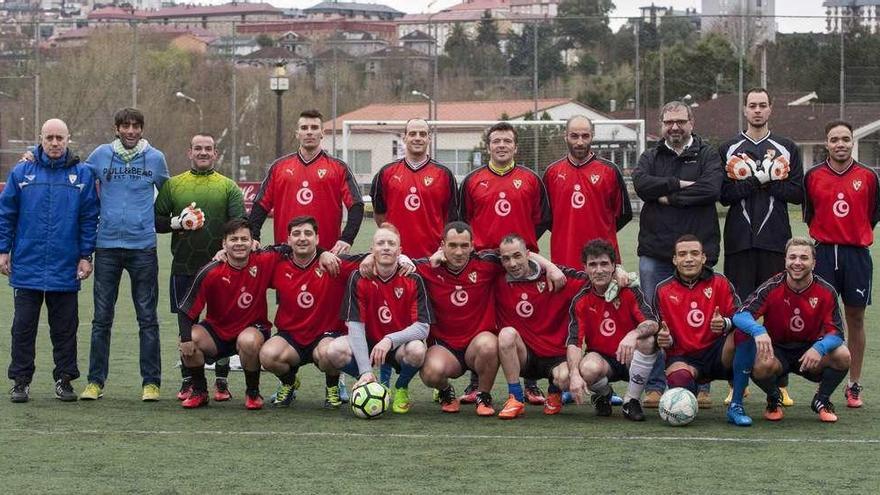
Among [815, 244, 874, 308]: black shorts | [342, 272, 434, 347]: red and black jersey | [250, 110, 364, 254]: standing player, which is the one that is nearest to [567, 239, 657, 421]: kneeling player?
[342, 272, 434, 347]: red and black jersey

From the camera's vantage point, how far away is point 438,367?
758 centimetres

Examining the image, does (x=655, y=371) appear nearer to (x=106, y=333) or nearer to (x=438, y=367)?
(x=438, y=367)

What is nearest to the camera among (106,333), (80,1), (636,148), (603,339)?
(603,339)

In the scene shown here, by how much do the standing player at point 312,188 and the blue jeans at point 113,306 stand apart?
2.31ft

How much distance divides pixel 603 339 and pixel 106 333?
2.94m

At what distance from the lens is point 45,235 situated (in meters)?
7.98

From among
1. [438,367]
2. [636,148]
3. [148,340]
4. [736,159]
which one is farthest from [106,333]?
[636,148]

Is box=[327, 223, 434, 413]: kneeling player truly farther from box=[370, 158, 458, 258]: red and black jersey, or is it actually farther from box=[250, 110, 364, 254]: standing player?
box=[250, 110, 364, 254]: standing player

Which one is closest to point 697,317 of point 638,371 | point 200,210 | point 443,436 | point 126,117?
point 638,371

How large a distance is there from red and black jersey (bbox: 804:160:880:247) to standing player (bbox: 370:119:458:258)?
6.98 ft

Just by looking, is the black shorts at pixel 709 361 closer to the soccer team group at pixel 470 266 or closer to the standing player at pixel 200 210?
the soccer team group at pixel 470 266

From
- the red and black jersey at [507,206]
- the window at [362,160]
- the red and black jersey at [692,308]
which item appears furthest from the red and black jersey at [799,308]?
the window at [362,160]

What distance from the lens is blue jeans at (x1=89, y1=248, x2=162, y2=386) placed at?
26.5 ft

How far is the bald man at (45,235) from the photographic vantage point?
7980mm
